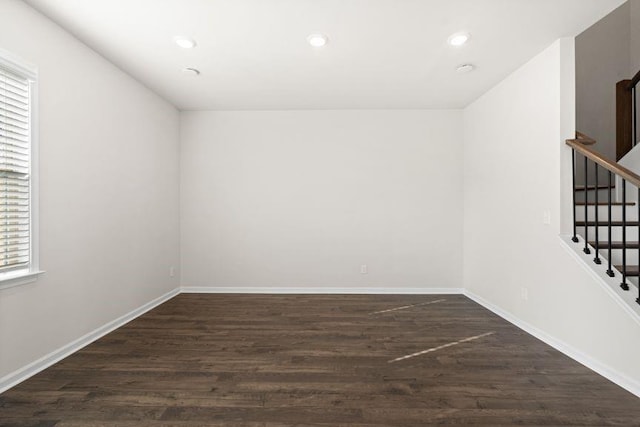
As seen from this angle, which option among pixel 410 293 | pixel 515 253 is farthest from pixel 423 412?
pixel 410 293

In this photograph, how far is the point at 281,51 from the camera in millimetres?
3080

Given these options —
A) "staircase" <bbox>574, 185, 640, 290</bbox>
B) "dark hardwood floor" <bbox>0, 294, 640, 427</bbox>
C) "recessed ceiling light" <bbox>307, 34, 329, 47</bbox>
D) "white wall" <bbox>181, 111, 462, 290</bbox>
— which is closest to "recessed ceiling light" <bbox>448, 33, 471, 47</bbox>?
"recessed ceiling light" <bbox>307, 34, 329, 47</bbox>

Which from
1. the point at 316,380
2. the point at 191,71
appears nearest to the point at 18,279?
the point at 316,380

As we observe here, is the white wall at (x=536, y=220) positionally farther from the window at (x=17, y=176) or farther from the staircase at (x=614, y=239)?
the window at (x=17, y=176)

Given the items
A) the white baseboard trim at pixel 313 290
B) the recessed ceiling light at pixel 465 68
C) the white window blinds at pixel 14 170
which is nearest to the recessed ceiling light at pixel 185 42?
the white window blinds at pixel 14 170

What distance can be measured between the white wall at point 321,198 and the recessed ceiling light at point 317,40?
194 cm

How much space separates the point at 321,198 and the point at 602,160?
3.22 metres

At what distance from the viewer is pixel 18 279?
2.26m

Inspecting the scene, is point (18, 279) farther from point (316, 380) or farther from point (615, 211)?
point (615, 211)

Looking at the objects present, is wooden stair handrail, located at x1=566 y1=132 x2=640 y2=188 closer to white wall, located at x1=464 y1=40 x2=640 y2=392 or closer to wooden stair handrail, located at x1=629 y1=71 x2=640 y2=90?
white wall, located at x1=464 y1=40 x2=640 y2=392

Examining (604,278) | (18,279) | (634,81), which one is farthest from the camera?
(634,81)

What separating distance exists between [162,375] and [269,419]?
100cm

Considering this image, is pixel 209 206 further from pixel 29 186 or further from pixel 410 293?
pixel 410 293

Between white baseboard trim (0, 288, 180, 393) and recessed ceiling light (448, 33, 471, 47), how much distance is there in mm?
4251
